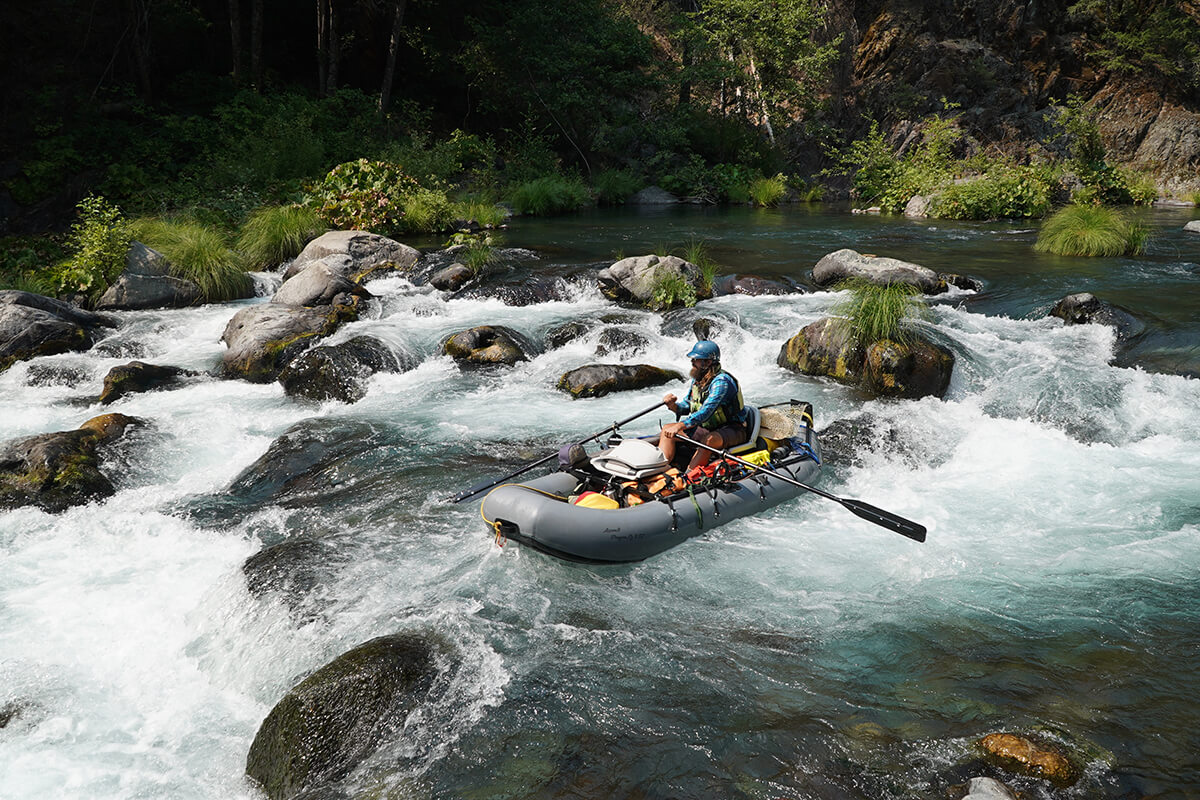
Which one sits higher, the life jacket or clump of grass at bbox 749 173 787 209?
clump of grass at bbox 749 173 787 209

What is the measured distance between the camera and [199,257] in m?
11.1

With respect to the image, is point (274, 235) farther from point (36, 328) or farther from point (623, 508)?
point (623, 508)

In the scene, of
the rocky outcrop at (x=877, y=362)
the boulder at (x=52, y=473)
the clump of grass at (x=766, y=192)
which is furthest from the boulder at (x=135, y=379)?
the clump of grass at (x=766, y=192)

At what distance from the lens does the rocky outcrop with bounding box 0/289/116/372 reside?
8867mm

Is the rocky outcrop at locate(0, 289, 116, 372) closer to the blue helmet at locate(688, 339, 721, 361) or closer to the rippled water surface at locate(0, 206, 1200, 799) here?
the rippled water surface at locate(0, 206, 1200, 799)

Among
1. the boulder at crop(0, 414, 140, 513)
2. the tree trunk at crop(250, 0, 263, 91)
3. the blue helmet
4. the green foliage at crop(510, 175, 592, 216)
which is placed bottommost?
the boulder at crop(0, 414, 140, 513)

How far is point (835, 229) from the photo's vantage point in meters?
16.8

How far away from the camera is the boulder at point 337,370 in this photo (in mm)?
8328

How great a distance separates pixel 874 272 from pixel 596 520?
744 centimetres

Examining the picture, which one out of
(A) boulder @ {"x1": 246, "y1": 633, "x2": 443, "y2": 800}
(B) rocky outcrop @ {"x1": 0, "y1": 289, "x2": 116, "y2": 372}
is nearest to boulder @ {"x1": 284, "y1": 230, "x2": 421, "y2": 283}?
(B) rocky outcrop @ {"x1": 0, "y1": 289, "x2": 116, "y2": 372}

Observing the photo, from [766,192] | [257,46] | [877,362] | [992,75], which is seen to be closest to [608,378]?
[877,362]

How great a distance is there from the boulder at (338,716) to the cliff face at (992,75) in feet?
83.0

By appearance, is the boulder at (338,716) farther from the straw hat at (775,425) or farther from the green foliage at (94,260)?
the green foliage at (94,260)

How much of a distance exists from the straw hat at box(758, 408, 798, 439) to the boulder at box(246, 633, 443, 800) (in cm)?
332
